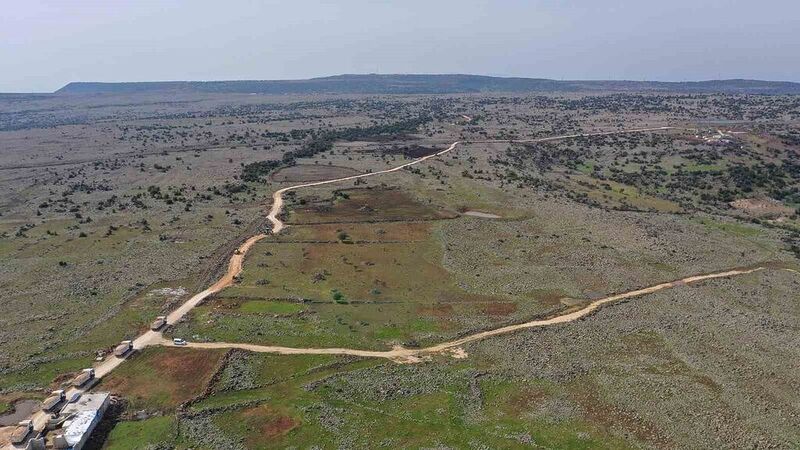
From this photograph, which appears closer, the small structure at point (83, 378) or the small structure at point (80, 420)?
the small structure at point (80, 420)

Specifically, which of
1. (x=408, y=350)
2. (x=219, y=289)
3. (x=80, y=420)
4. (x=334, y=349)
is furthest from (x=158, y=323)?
(x=408, y=350)

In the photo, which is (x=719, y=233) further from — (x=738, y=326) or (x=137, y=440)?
(x=137, y=440)

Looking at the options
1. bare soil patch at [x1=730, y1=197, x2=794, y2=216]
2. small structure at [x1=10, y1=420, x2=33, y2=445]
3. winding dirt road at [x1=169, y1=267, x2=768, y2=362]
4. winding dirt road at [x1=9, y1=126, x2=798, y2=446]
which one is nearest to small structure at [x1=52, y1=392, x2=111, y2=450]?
winding dirt road at [x1=9, y1=126, x2=798, y2=446]

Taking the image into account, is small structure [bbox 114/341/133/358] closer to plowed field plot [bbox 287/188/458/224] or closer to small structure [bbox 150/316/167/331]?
small structure [bbox 150/316/167/331]

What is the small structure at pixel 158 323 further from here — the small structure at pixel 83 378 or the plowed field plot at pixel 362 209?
the plowed field plot at pixel 362 209

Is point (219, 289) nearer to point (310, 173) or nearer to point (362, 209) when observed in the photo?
point (362, 209)

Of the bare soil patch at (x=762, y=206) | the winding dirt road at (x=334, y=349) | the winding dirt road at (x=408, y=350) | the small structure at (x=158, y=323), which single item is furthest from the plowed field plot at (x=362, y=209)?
the bare soil patch at (x=762, y=206)
